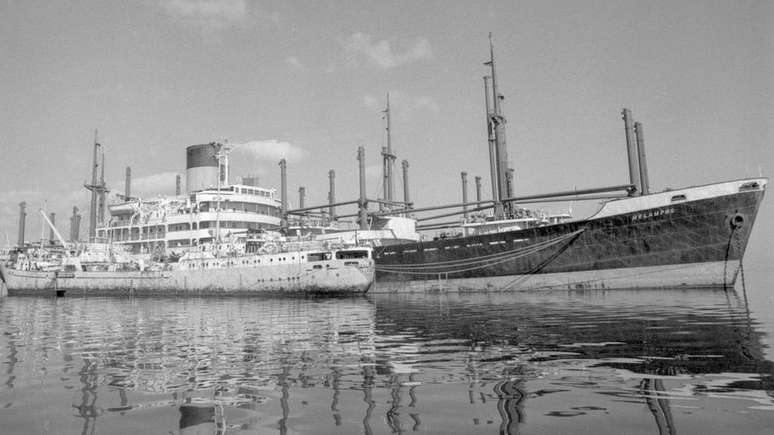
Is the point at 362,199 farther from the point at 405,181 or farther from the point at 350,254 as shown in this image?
the point at 405,181

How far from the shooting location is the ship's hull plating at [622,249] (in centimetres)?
2581

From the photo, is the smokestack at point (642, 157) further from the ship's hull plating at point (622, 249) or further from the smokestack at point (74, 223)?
the smokestack at point (74, 223)

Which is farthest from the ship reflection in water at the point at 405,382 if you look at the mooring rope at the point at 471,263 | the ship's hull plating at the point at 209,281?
the ship's hull plating at the point at 209,281

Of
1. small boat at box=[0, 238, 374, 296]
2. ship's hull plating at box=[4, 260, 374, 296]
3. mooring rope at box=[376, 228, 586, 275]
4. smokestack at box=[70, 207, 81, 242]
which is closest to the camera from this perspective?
mooring rope at box=[376, 228, 586, 275]

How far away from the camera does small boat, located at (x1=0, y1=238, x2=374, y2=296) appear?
35969 millimetres

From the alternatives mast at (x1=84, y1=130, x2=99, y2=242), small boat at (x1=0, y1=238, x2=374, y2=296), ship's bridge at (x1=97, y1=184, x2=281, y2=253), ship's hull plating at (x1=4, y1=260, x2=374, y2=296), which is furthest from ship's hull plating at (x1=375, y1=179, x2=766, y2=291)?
mast at (x1=84, y1=130, x2=99, y2=242)

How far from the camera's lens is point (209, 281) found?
4053 cm

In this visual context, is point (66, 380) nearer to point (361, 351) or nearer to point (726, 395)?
point (361, 351)

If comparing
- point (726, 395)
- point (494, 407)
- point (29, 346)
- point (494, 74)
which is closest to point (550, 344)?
point (726, 395)

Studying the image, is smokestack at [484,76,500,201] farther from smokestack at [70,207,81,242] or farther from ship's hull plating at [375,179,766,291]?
smokestack at [70,207,81,242]

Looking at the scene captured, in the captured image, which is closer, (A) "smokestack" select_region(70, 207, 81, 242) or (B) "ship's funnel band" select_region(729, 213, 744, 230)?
(B) "ship's funnel band" select_region(729, 213, 744, 230)

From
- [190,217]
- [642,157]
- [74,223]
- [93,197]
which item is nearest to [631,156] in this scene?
[642,157]

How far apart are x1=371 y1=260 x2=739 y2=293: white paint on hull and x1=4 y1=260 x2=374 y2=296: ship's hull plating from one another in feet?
20.3

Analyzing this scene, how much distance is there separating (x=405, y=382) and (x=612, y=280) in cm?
2633
